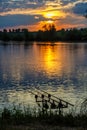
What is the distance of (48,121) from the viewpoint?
11172 mm

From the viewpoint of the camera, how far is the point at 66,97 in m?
39.7

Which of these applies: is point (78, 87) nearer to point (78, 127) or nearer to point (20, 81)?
point (20, 81)

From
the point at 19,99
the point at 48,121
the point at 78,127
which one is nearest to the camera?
the point at 78,127

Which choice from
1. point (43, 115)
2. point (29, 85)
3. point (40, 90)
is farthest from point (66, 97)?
point (43, 115)

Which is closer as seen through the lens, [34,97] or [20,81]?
[34,97]

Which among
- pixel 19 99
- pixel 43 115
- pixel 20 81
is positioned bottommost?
pixel 20 81

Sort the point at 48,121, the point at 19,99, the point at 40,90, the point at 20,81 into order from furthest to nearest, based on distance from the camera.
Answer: the point at 20,81 < the point at 40,90 < the point at 19,99 < the point at 48,121

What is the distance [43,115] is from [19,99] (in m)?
26.3

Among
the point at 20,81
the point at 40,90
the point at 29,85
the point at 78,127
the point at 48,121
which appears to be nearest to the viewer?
the point at 78,127

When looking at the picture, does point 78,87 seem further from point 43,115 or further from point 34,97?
point 43,115

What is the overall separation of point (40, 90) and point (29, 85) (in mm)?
5071

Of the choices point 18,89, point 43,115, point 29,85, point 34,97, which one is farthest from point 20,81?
point 43,115

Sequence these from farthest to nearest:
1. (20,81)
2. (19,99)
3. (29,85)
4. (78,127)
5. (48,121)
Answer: (20,81)
(29,85)
(19,99)
(48,121)
(78,127)

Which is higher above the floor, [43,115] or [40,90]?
[43,115]
